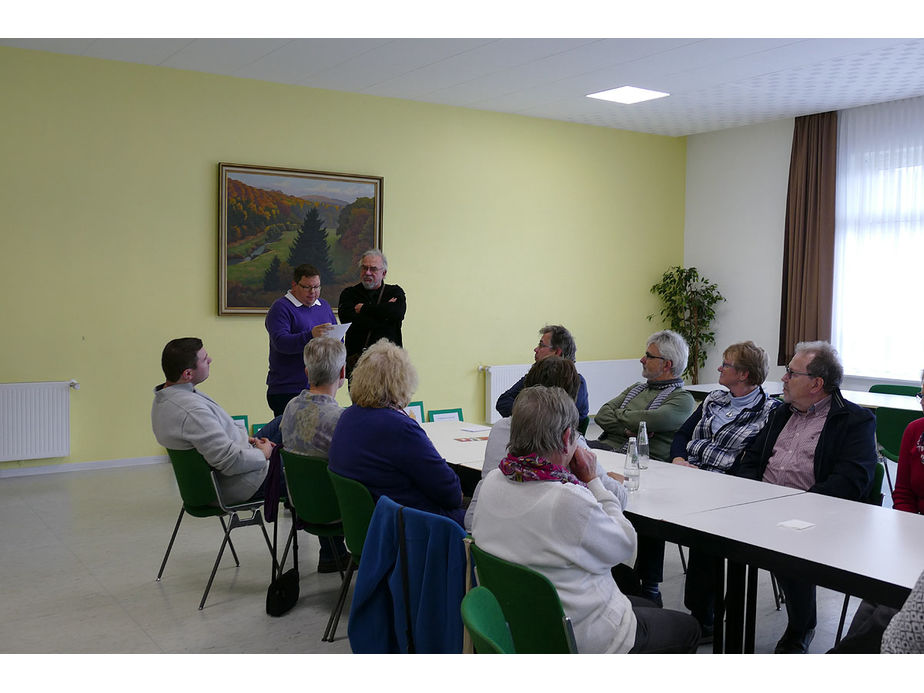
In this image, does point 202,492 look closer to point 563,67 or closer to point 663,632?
point 663,632

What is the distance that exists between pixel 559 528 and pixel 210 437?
7.02 ft

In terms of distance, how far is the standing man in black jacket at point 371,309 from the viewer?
19.3 ft

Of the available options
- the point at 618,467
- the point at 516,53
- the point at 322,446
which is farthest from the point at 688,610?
the point at 516,53

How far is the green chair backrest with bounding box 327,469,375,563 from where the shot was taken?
3.09 meters

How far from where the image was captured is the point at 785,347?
30.5 ft

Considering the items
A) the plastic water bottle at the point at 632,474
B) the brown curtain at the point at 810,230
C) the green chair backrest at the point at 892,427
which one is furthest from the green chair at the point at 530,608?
the brown curtain at the point at 810,230

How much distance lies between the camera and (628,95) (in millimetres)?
8055

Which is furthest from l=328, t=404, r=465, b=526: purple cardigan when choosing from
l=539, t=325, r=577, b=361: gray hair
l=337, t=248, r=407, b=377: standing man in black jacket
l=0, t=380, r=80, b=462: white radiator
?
l=0, t=380, r=80, b=462: white radiator

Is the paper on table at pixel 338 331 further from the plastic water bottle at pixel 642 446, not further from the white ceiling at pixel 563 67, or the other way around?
the plastic water bottle at pixel 642 446

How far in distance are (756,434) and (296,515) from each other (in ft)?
6.83

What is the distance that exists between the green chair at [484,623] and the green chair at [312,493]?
→ 1.80 metres

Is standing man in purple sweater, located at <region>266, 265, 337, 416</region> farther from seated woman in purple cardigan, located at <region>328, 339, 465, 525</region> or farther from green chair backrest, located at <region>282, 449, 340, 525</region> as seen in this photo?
seated woman in purple cardigan, located at <region>328, 339, 465, 525</region>

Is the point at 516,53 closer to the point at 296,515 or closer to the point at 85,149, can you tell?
the point at 85,149

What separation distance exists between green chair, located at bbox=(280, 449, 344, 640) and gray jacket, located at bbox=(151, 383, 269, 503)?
350 millimetres
